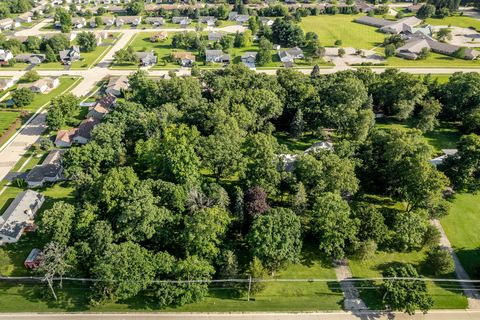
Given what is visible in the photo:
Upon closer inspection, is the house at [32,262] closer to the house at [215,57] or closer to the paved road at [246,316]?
the paved road at [246,316]

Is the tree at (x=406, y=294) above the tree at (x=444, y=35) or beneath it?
beneath

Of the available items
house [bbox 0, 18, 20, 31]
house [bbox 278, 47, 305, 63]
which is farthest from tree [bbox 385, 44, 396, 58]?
house [bbox 0, 18, 20, 31]

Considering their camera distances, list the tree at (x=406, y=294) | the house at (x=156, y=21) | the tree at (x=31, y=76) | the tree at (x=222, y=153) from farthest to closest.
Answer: the house at (x=156, y=21), the tree at (x=31, y=76), the tree at (x=222, y=153), the tree at (x=406, y=294)

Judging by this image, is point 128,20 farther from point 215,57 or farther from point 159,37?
point 215,57

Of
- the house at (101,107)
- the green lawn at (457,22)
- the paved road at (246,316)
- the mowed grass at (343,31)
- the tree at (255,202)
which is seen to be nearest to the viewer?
the paved road at (246,316)

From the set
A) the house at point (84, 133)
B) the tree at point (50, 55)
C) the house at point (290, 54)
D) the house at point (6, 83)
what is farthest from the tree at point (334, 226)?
the tree at point (50, 55)

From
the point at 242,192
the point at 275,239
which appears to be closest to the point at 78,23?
the point at 242,192

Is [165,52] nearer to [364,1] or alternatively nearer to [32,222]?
[32,222]

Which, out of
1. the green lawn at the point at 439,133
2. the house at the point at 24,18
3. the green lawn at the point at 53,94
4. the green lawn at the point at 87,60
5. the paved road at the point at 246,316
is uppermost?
the house at the point at 24,18
